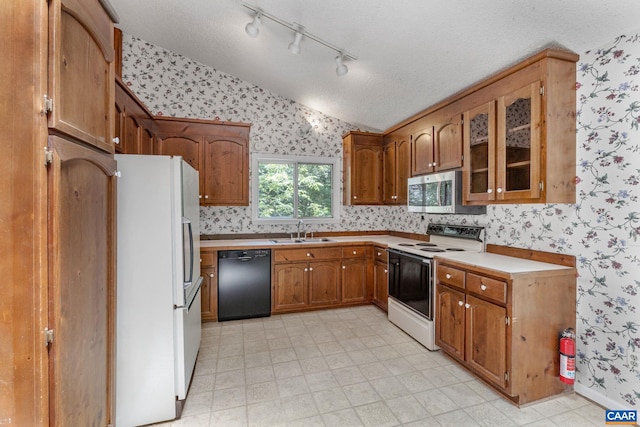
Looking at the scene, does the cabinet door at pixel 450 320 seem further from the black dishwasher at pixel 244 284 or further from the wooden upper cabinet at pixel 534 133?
the black dishwasher at pixel 244 284

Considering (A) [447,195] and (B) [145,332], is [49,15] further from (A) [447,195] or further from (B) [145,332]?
(A) [447,195]

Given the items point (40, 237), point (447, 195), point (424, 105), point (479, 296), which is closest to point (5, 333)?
point (40, 237)

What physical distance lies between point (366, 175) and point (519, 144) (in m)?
2.18

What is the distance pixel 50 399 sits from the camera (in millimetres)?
985

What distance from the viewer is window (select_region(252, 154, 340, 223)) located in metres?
4.23

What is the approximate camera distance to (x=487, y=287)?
219 centimetres

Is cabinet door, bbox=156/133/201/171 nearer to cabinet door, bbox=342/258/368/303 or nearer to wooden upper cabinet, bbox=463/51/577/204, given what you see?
cabinet door, bbox=342/258/368/303

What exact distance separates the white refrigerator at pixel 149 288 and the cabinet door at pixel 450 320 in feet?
6.92

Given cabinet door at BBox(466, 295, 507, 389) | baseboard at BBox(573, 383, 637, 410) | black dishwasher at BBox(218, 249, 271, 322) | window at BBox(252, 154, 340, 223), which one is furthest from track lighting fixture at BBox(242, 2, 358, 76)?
baseboard at BBox(573, 383, 637, 410)

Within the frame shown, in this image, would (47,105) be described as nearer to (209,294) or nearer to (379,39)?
(379,39)

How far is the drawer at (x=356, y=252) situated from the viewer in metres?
3.92

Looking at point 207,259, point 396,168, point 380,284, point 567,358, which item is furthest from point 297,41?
point 567,358

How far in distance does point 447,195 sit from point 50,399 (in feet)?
9.74

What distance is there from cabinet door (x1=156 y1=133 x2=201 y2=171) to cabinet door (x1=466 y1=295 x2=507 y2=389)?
10.6 ft
